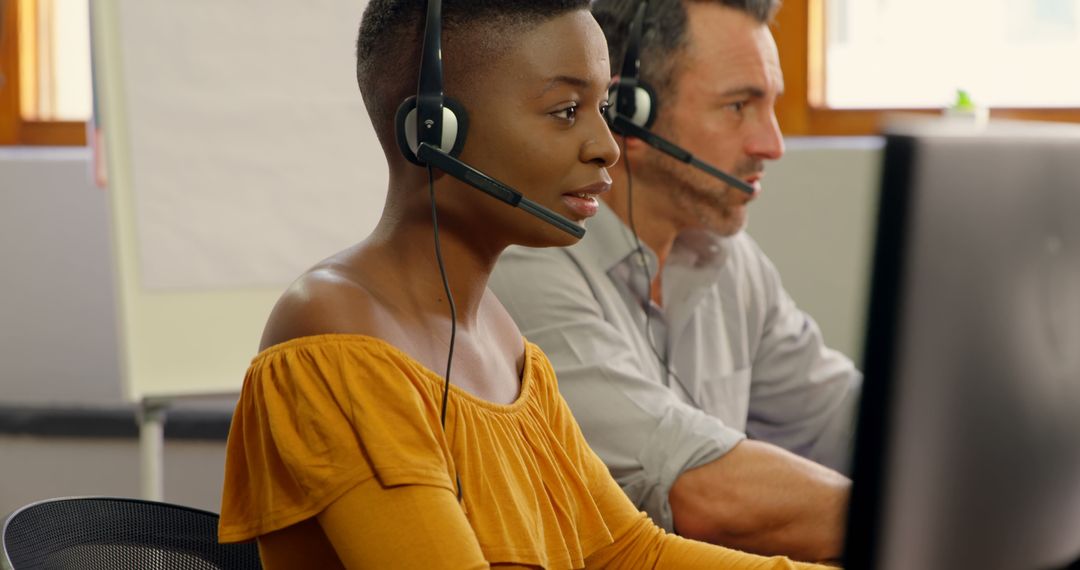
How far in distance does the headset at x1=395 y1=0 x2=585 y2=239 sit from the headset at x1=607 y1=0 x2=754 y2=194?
57 cm

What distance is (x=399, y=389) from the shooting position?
780mm

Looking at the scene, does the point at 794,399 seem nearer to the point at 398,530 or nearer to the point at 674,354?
A: the point at 674,354

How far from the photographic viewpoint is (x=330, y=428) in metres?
0.76

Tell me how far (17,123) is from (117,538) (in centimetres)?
197

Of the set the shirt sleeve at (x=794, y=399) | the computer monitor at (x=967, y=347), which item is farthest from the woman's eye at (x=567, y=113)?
the shirt sleeve at (x=794, y=399)

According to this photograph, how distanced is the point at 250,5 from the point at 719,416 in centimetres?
93

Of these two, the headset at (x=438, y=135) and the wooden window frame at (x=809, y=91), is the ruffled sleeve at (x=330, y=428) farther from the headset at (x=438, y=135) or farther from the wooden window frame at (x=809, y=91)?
the wooden window frame at (x=809, y=91)

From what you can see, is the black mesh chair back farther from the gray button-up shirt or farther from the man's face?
the man's face

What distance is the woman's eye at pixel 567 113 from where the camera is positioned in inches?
34.2

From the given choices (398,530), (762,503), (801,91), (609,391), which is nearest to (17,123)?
(801,91)

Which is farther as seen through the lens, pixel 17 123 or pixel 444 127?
pixel 17 123

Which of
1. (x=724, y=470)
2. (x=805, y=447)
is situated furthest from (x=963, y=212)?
(x=805, y=447)

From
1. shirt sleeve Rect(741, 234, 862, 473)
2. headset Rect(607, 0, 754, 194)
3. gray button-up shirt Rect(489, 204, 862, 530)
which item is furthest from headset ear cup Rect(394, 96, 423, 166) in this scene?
shirt sleeve Rect(741, 234, 862, 473)

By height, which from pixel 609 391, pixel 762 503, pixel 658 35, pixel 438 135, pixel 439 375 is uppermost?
pixel 658 35
